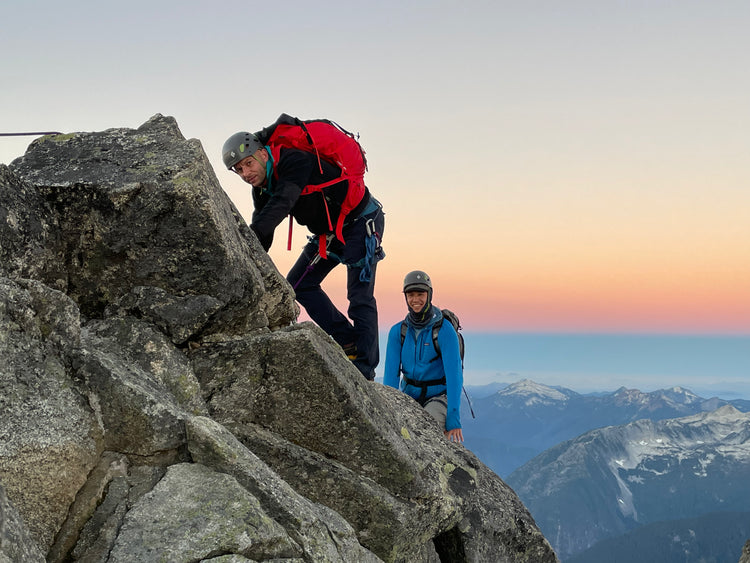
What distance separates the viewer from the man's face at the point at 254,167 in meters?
12.0

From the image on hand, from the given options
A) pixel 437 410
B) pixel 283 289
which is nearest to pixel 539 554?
pixel 437 410

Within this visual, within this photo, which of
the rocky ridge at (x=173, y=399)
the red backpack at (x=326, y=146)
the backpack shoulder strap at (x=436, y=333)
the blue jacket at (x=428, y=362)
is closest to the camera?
the rocky ridge at (x=173, y=399)

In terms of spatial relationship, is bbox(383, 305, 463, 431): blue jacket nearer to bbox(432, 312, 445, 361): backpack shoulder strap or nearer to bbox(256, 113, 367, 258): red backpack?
bbox(432, 312, 445, 361): backpack shoulder strap

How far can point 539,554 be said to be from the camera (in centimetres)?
1401

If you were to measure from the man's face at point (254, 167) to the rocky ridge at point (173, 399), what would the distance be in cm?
90

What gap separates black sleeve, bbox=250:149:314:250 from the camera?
11898 mm

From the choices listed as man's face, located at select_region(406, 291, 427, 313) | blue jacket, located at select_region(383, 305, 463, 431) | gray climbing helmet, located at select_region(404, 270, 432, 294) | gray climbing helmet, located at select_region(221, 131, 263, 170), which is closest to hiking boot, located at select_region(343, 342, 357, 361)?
blue jacket, located at select_region(383, 305, 463, 431)

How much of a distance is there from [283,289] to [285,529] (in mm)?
5451

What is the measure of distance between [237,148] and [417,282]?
21.2ft

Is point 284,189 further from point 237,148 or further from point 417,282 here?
point 417,282

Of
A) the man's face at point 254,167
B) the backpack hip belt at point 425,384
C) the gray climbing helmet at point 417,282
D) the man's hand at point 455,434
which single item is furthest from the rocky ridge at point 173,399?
the gray climbing helmet at point 417,282

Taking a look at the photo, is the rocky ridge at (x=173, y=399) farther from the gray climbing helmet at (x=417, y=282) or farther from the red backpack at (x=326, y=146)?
the gray climbing helmet at (x=417, y=282)

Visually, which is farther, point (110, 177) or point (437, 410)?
point (437, 410)

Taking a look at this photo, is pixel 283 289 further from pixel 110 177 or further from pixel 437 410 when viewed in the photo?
pixel 437 410
